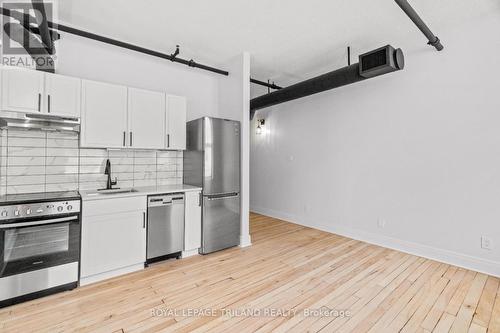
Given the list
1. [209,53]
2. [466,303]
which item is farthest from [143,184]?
[466,303]

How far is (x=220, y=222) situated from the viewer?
3445mm

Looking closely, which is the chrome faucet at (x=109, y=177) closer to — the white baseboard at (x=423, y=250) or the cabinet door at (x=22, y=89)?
the cabinet door at (x=22, y=89)

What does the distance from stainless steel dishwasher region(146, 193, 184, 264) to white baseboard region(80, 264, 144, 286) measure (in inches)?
6.3

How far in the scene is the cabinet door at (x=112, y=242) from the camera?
2.49m

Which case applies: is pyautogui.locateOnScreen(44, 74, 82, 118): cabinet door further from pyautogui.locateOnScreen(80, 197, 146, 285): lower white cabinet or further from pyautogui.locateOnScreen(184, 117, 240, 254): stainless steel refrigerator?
pyautogui.locateOnScreen(184, 117, 240, 254): stainless steel refrigerator

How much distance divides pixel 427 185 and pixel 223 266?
3.04 m

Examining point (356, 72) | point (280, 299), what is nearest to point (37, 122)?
point (280, 299)

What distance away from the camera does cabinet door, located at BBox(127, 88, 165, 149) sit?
3.04 m

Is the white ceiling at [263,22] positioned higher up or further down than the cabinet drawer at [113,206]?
higher up

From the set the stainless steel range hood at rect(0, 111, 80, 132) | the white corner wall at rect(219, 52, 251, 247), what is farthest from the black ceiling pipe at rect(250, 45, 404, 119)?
the stainless steel range hood at rect(0, 111, 80, 132)

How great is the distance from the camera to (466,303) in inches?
85.8

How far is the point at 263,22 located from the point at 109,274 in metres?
3.56

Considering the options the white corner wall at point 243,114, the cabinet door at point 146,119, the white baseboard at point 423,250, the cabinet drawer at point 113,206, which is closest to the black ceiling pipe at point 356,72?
the white corner wall at point 243,114

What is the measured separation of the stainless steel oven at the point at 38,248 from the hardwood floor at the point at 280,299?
141 millimetres
